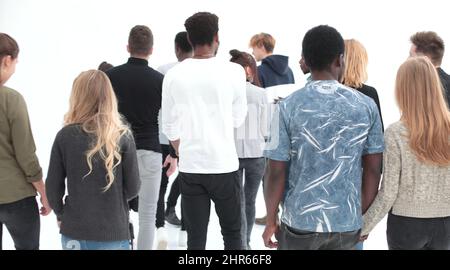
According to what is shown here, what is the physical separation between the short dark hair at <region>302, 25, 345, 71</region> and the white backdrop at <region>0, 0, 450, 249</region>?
4477mm

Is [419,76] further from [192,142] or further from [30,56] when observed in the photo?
[30,56]

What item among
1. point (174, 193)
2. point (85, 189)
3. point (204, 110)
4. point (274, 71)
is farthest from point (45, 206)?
point (274, 71)

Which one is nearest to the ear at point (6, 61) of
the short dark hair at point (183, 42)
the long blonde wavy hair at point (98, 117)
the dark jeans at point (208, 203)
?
the long blonde wavy hair at point (98, 117)

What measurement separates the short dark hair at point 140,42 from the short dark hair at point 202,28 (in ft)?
1.81

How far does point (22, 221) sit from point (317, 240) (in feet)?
4.16

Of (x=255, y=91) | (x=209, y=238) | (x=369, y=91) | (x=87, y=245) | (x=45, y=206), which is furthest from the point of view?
(x=209, y=238)

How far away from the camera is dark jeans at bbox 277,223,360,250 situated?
6.07 ft

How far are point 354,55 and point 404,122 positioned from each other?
0.85 meters

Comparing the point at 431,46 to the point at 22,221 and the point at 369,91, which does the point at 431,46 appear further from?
the point at 22,221

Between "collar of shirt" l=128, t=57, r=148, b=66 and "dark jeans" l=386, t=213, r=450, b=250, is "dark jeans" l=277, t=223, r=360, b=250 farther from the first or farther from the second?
"collar of shirt" l=128, t=57, r=148, b=66

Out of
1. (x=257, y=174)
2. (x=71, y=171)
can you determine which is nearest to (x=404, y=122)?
(x=71, y=171)

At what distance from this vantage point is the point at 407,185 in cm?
201

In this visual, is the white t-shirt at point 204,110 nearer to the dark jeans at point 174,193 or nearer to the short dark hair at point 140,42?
the short dark hair at point 140,42

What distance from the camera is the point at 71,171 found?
6.74 feet
